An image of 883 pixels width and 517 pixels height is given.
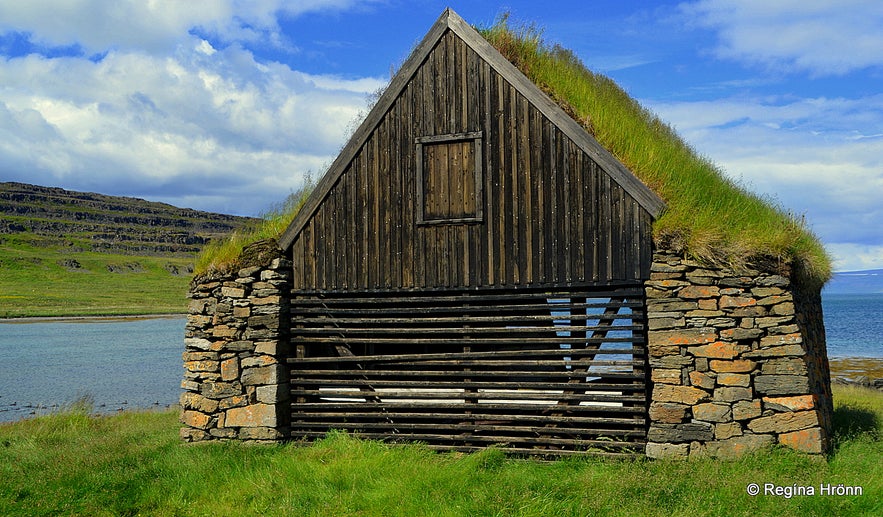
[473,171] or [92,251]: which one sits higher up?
[92,251]

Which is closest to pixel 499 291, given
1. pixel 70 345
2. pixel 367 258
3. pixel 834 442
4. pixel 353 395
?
pixel 367 258

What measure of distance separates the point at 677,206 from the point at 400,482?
16.7 feet

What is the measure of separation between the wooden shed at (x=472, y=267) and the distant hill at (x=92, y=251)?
104ft

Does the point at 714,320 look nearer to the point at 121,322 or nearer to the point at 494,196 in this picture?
the point at 494,196

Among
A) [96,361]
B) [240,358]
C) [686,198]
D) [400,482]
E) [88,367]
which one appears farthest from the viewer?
[96,361]

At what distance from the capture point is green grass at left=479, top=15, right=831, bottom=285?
9.02m

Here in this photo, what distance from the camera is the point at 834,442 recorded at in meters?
9.48

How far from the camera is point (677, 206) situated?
945 cm

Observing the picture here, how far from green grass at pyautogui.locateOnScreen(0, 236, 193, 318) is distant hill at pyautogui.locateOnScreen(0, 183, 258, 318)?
86 mm

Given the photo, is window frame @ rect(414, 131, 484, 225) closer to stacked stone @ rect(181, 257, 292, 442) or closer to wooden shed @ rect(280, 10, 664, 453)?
wooden shed @ rect(280, 10, 664, 453)

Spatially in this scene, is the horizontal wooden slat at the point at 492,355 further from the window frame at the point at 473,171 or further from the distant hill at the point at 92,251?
the distant hill at the point at 92,251

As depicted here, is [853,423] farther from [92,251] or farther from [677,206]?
[92,251]

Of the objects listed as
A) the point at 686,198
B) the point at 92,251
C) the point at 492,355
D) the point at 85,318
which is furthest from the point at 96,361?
the point at 92,251

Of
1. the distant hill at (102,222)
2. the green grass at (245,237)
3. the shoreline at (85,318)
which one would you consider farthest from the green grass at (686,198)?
the distant hill at (102,222)
